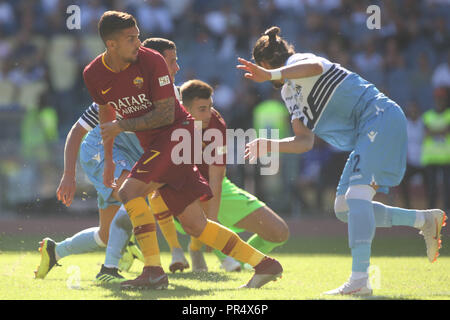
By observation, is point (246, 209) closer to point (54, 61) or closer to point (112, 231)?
point (112, 231)

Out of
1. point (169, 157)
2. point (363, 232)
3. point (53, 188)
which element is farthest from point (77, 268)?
point (53, 188)

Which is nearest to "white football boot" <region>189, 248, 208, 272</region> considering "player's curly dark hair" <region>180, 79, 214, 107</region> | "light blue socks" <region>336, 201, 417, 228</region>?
"player's curly dark hair" <region>180, 79, 214, 107</region>

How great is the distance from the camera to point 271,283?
20.7 feet

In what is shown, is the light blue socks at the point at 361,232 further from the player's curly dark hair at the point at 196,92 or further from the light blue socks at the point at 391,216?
the player's curly dark hair at the point at 196,92

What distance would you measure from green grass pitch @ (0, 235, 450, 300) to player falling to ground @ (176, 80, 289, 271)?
10.2 inches

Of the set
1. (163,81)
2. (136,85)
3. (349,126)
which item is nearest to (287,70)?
(349,126)

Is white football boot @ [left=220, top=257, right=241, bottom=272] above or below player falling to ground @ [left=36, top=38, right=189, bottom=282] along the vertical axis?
below

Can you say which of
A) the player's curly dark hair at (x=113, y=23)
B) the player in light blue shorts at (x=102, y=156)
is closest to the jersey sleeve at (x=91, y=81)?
the player's curly dark hair at (x=113, y=23)

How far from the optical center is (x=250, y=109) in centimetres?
1363

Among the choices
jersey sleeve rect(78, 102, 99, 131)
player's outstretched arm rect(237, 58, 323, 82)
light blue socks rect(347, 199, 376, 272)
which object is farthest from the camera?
jersey sleeve rect(78, 102, 99, 131)

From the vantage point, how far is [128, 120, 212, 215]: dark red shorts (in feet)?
18.6

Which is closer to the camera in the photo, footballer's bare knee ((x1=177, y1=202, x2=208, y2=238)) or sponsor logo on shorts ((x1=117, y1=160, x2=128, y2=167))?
footballer's bare knee ((x1=177, y1=202, x2=208, y2=238))

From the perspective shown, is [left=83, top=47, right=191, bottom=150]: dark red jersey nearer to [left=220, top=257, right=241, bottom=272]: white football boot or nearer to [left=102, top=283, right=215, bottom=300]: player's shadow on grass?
[left=102, top=283, right=215, bottom=300]: player's shadow on grass
